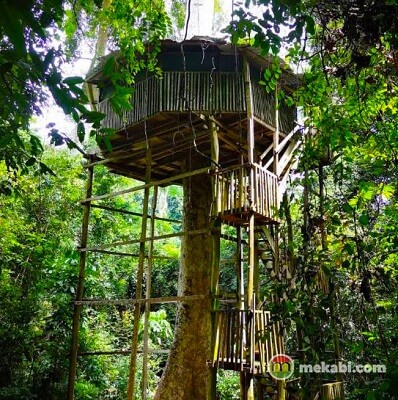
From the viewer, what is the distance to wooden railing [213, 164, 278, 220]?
698cm

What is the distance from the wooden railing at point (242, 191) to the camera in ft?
22.9

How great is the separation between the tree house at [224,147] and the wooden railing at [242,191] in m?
0.02

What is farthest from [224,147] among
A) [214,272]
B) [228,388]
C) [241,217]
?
[228,388]

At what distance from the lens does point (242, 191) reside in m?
7.02

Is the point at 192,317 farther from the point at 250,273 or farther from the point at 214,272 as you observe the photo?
the point at 250,273

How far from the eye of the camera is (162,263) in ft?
58.1

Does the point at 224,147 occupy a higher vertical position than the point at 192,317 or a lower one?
higher

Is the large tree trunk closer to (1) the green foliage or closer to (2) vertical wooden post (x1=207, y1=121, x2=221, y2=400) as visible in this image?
(2) vertical wooden post (x1=207, y1=121, x2=221, y2=400)

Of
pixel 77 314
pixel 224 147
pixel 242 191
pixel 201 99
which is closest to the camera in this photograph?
pixel 242 191

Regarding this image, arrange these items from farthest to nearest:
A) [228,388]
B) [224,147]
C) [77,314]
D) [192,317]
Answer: [228,388] < [224,147] < [192,317] < [77,314]

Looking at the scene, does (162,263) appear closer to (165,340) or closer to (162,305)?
(162,305)

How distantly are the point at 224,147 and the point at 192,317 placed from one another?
3924 millimetres

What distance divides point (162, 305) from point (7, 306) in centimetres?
835

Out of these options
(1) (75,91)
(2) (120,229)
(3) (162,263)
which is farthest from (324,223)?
(3) (162,263)
